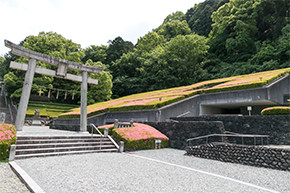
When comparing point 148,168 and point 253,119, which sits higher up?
point 253,119

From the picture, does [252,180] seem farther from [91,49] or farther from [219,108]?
[91,49]

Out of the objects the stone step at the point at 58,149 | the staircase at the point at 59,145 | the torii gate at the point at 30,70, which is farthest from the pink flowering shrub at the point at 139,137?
the torii gate at the point at 30,70

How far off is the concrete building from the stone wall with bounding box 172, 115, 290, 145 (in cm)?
310

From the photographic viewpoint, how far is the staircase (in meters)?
7.71

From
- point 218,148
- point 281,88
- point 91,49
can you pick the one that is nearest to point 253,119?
Result: point 218,148

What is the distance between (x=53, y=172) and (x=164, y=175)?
351 centimetres

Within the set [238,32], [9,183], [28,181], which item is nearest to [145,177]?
[28,181]

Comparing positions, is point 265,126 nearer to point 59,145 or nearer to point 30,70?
point 59,145

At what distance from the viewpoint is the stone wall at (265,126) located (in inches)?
347

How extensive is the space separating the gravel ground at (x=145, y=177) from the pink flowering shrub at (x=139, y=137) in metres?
3.08

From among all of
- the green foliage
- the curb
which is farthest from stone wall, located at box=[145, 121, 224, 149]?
the green foliage

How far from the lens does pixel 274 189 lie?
459 centimetres

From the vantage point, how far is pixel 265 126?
Result: 31.0ft

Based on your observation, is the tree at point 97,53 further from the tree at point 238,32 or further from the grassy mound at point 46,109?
the tree at point 238,32
